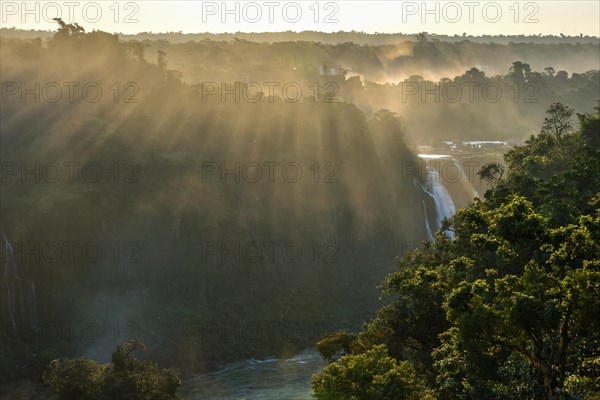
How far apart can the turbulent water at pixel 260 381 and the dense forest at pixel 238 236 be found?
2.40 meters

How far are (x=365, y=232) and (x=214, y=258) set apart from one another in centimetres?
2330

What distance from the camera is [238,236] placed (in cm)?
8456

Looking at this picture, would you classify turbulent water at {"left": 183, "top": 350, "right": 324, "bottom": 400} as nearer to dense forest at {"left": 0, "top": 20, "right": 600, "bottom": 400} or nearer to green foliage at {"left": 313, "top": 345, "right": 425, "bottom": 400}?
dense forest at {"left": 0, "top": 20, "right": 600, "bottom": 400}

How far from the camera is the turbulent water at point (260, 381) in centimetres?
5884

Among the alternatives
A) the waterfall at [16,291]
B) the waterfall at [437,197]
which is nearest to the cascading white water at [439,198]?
the waterfall at [437,197]

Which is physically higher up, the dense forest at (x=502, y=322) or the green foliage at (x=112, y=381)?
the dense forest at (x=502, y=322)

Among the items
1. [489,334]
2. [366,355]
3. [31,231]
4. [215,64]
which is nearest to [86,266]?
[31,231]

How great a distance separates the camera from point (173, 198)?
82750 mm

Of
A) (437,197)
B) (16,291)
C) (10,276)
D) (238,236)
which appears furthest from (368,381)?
(437,197)

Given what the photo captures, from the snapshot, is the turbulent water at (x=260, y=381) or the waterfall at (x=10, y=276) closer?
the turbulent water at (x=260, y=381)

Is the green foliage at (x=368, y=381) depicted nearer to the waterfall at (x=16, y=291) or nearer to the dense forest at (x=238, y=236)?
the dense forest at (x=238, y=236)

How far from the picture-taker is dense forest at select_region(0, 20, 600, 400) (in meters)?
31.5

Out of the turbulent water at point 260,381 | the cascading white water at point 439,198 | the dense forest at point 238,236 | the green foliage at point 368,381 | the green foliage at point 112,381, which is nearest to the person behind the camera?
the green foliage at point 368,381

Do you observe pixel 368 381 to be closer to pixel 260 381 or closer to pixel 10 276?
pixel 260 381
